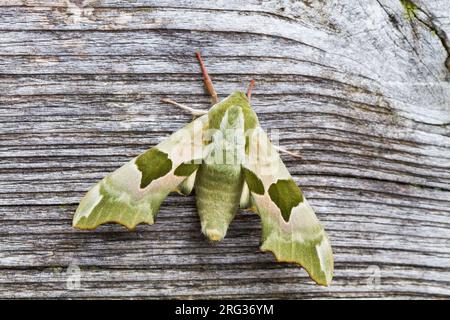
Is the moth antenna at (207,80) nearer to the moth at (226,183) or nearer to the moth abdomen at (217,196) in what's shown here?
the moth at (226,183)

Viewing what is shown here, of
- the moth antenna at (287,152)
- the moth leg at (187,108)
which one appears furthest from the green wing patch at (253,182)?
the moth leg at (187,108)

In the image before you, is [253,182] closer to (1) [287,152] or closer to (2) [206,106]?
(1) [287,152]

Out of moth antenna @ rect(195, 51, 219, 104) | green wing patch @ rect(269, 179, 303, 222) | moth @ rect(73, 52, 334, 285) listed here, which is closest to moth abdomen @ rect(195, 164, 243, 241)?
moth @ rect(73, 52, 334, 285)

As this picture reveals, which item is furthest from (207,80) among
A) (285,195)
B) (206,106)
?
(285,195)

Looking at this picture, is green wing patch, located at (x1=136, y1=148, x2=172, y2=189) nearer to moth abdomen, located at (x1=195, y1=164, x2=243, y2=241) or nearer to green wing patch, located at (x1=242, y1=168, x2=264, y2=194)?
moth abdomen, located at (x1=195, y1=164, x2=243, y2=241)

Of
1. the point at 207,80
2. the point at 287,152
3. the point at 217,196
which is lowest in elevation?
the point at 217,196

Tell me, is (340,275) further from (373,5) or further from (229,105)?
(373,5)

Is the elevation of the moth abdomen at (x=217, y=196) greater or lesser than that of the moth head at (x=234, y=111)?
lesser

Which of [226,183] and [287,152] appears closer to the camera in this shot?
[226,183]
